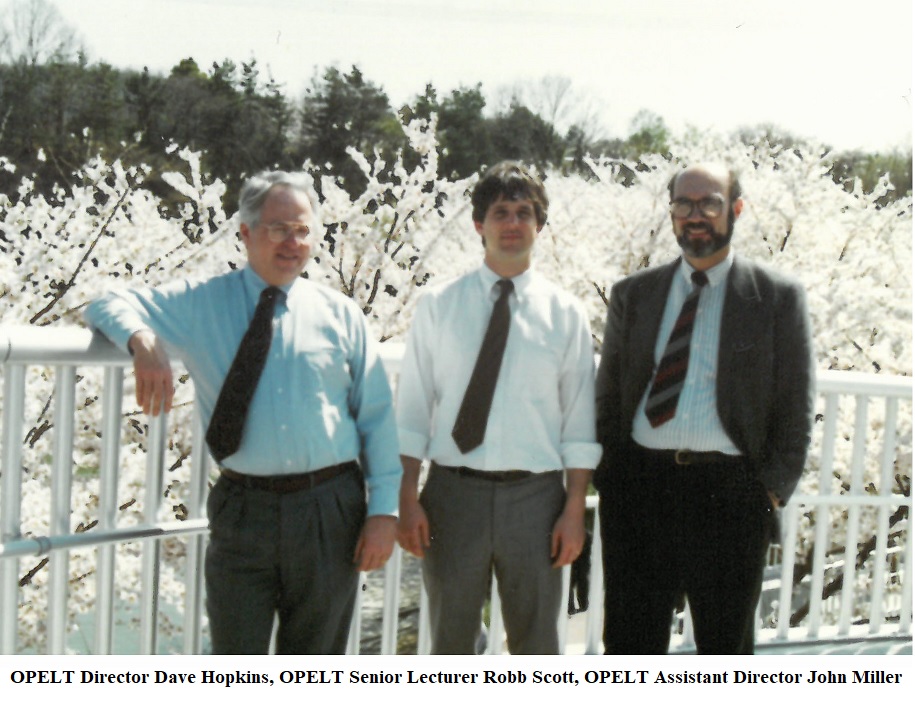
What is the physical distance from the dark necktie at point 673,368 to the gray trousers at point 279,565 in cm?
79

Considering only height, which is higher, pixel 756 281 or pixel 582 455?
pixel 756 281

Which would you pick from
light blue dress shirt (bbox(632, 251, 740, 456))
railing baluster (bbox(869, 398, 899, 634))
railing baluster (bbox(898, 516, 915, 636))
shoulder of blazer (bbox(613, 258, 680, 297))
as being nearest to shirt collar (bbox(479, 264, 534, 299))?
shoulder of blazer (bbox(613, 258, 680, 297))

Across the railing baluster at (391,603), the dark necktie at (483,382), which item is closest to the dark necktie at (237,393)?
the dark necktie at (483,382)

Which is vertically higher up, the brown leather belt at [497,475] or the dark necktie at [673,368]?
the dark necktie at [673,368]

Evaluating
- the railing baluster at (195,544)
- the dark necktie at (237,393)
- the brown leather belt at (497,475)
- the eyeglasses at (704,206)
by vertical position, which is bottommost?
the railing baluster at (195,544)

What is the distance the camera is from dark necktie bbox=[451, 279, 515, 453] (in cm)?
208

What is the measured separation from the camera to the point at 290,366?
1.88 meters

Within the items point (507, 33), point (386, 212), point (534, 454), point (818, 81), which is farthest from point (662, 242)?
point (534, 454)

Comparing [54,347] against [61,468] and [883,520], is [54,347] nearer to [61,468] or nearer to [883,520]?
[61,468]

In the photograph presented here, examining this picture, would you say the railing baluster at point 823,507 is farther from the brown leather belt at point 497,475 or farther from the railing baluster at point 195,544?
the railing baluster at point 195,544

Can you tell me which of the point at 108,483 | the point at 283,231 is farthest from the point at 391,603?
the point at 283,231

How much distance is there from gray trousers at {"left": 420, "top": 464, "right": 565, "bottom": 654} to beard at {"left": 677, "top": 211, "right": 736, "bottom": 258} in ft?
2.18

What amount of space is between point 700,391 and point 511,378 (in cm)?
47

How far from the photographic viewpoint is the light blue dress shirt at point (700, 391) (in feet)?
7.10
